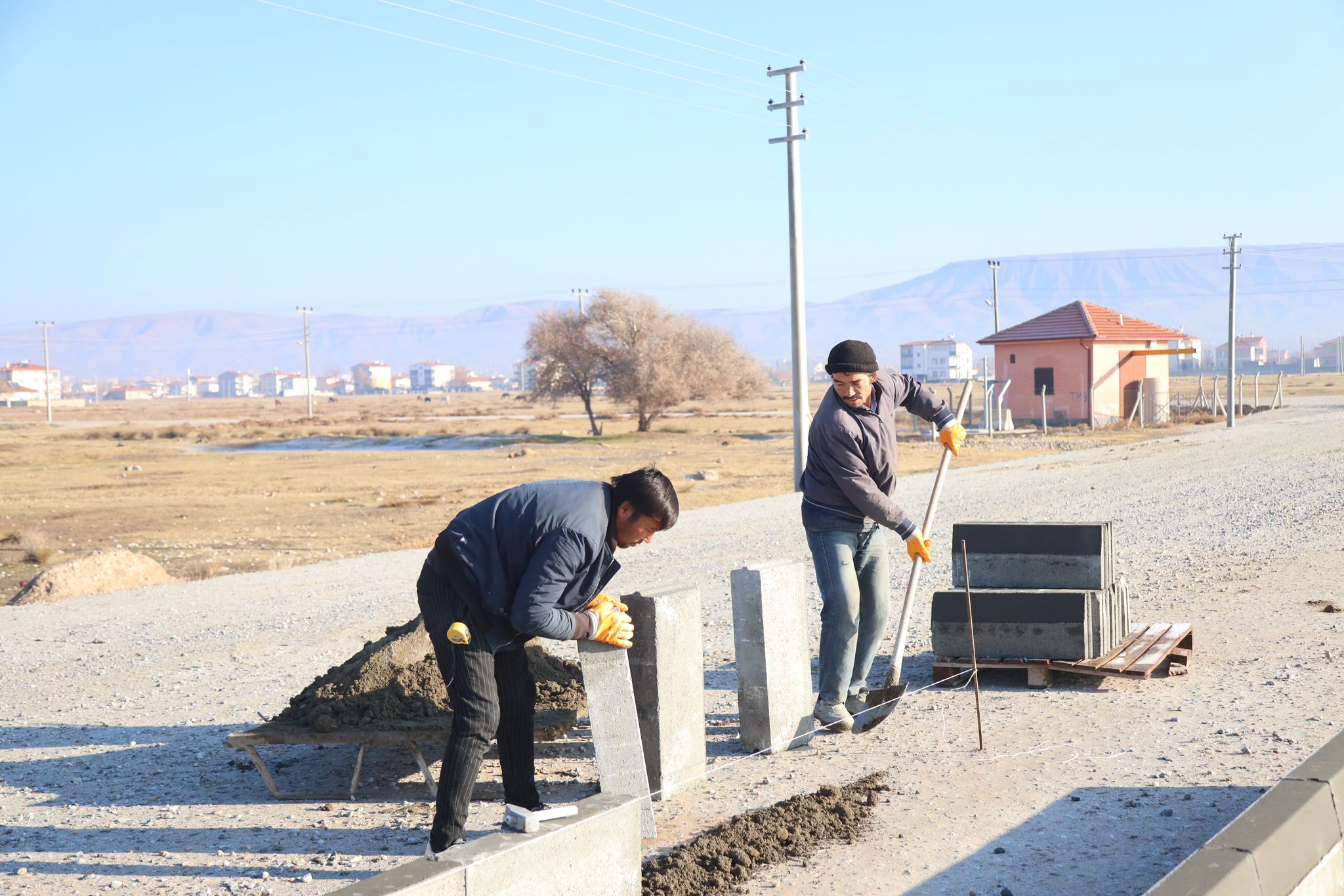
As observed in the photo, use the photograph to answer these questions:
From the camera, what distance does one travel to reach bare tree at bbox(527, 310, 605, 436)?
175ft

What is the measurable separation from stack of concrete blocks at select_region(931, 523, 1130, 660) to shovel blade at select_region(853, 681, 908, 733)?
0.88 metres

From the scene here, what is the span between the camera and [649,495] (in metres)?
4.33

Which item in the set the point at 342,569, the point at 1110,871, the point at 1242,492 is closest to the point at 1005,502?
the point at 1242,492

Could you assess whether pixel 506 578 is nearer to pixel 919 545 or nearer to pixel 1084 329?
pixel 919 545

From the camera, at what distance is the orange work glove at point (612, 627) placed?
15.3 ft

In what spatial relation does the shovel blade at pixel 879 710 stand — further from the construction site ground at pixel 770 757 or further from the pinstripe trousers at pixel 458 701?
the pinstripe trousers at pixel 458 701

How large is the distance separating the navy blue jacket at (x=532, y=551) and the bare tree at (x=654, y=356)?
46836 millimetres

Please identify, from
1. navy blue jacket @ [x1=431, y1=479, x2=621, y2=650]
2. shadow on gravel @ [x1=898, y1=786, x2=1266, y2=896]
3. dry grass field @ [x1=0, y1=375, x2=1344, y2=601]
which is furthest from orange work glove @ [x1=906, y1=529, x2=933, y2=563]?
dry grass field @ [x1=0, y1=375, x2=1344, y2=601]

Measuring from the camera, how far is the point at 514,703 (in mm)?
4668

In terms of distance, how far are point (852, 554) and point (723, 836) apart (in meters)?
1.84

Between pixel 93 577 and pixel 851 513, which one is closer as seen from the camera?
pixel 851 513

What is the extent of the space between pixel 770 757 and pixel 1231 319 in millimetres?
40118

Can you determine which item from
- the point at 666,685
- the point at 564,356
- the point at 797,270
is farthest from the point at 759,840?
the point at 564,356

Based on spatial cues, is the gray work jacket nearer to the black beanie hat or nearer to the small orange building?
the black beanie hat
